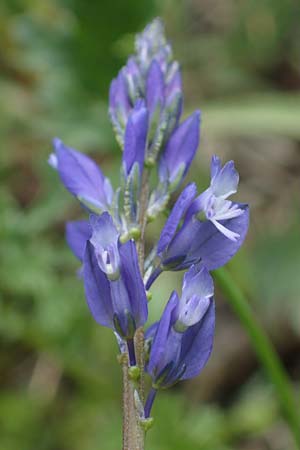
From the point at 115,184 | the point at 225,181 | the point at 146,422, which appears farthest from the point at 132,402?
the point at 115,184

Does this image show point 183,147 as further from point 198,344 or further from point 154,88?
point 198,344

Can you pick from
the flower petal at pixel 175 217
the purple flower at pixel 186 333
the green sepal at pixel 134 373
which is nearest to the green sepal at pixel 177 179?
the flower petal at pixel 175 217

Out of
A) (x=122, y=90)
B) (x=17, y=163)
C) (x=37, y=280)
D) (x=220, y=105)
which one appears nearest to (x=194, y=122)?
(x=122, y=90)

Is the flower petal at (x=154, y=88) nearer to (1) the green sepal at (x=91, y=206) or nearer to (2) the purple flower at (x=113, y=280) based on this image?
(1) the green sepal at (x=91, y=206)

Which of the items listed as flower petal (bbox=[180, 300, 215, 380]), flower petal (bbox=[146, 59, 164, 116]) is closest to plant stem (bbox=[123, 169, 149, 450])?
flower petal (bbox=[180, 300, 215, 380])

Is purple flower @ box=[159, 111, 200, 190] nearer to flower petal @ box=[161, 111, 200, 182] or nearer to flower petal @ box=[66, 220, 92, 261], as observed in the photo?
flower petal @ box=[161, 111, 200, 182]
